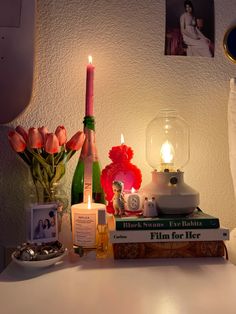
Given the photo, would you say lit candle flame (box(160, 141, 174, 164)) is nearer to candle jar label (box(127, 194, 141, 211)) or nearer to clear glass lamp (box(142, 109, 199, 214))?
clear glass lamp (box(142, 109, 199, 214))

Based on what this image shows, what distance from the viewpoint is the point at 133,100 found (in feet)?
3.10

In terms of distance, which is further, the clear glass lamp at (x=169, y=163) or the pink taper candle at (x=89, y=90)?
the pink taper candle at (x=89, y=90)

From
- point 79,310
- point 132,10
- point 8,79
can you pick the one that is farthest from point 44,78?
point 79,310

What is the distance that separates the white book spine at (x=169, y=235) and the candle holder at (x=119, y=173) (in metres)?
0.14

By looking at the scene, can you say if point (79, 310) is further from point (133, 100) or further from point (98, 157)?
point (133, 100)

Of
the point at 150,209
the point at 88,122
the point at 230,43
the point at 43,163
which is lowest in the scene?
the point at 150,209

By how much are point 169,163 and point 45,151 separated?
1.08ft

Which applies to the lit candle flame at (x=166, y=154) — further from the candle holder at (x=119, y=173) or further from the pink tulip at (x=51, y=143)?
the pink tulip at (x=51, y=143)


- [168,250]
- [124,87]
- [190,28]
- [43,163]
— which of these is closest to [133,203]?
[168,250]

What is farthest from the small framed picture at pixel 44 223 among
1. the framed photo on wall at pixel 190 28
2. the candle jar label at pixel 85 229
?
the framed photo on wall at pixel 190 28

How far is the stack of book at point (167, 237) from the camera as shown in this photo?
0.67 metres

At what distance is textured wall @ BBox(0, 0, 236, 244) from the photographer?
913mm

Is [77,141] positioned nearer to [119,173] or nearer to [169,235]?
[119,173]

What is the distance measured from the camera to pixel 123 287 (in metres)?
0.54
